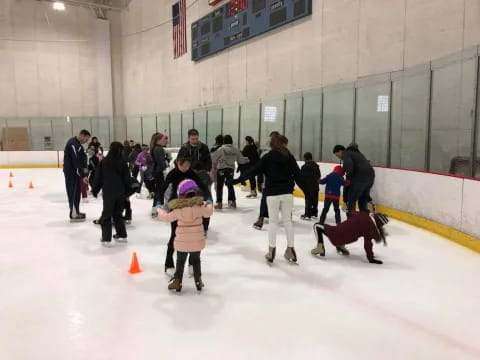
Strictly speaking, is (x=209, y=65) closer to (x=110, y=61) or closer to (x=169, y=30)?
(x=169, y=30)

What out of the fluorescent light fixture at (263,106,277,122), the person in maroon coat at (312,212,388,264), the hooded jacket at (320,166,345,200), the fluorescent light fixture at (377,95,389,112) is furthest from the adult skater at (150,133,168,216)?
the fluorescent light fixture at (263,106,277,122)

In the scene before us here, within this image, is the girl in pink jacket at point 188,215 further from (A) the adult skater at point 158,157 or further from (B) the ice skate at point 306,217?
(B) the ice skate at point 306,217

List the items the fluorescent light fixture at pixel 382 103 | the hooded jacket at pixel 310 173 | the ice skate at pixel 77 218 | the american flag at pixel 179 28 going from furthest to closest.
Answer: the american flag at pixel 179 28
the fluorescent light fixture at pixel 382 103
the ice skate at pixel 77 218
the hooded jacket at pixel 310 173

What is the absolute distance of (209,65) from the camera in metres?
15.6

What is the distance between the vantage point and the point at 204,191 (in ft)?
13.0

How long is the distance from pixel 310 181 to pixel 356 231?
2.34 m

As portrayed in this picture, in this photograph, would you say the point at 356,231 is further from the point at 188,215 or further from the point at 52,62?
the point at 52,62

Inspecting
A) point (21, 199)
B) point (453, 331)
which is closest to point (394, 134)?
point (453, 331)

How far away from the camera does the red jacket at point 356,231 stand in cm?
437

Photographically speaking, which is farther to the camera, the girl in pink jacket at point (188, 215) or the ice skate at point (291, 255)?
the ice skate at point (291, 255)

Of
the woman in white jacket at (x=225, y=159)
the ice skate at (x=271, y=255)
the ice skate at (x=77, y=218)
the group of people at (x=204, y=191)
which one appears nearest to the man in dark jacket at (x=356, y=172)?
the group of people at (x=204, y=191)

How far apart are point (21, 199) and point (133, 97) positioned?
45.3 ft

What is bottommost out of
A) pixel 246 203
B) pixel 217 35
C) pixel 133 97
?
pixel 246 203

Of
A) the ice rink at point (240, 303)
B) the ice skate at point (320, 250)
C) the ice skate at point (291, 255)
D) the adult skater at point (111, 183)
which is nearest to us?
the ice rink at point (240, 303)
